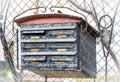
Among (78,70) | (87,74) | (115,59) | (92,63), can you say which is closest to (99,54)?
(115,59)

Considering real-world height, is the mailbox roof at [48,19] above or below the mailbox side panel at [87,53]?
above

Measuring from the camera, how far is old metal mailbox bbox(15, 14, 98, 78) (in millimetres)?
2023

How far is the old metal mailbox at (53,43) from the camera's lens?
2.02 metres

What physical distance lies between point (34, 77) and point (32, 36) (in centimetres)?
87

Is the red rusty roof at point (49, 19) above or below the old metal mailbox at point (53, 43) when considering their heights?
above

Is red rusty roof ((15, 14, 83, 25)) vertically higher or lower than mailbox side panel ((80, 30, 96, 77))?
higher

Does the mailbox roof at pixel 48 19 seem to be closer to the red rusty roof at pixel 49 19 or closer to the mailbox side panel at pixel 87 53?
the red rusty roof at pixel 49 19

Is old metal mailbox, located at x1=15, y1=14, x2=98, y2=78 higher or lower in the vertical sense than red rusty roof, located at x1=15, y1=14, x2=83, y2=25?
lower

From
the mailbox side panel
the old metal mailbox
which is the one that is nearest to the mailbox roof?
the old metal mailbox

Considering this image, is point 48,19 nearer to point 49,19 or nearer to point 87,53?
point 49,19

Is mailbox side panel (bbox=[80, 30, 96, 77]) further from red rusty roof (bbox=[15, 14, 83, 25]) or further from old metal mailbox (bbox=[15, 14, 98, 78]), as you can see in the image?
red rusty roof (bbox=[15, 14, 83, 25])

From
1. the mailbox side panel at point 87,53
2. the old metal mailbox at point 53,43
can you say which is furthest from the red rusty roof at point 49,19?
the mailbox side panel at point 87,53

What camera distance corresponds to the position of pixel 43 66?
2.06 metres

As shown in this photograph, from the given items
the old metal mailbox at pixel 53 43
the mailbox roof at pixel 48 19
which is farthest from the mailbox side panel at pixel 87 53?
the mailbox roof at pixel 48 19
